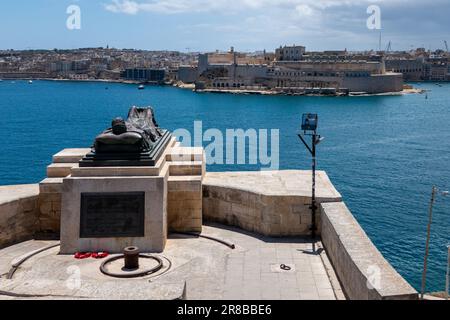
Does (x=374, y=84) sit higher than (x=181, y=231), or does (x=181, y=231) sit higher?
(x=374, y=84)

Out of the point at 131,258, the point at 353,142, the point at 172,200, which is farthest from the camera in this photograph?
the point at 353,142

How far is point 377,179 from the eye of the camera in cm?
3197

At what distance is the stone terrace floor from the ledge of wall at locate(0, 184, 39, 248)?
A: 10.5 inches

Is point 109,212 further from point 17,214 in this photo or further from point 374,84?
point 374,84

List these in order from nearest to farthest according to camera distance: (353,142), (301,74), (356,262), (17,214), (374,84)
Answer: (356,262)
(17,214)
(353,142)
(374,84)
(301,74)

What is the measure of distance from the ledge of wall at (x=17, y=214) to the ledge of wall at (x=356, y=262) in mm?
4997

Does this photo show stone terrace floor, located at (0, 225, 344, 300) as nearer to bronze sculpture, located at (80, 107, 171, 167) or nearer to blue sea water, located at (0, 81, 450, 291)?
bronze sculpture, located at (80, 107, 171, 167)

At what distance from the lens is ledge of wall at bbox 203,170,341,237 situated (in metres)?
9.79

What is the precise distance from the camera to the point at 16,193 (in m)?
9.92

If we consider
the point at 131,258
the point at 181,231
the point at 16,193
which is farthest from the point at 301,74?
the point at 131,258

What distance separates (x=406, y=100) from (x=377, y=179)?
67773 mm

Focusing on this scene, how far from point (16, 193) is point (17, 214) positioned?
48cm

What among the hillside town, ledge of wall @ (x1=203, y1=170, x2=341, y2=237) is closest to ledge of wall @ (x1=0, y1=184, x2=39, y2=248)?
ledge of wall @ (x1=203, y1=170, x2=341, y2=237)
